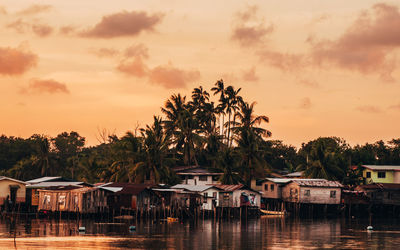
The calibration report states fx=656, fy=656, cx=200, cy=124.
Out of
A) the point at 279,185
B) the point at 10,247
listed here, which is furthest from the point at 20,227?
the point at 279,185

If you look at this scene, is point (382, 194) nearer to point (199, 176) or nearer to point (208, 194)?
point (199, 176)

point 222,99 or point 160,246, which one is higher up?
point 222,99

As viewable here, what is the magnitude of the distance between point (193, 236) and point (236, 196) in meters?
33.1

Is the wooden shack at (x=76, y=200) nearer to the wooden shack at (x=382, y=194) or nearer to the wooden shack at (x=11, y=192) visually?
the wooden shack at (x=11, y=192)

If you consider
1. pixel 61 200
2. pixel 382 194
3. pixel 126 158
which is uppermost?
pixel 126 158

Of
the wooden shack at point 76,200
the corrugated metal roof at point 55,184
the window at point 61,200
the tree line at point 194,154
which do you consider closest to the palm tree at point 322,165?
the tree line at point 194,154

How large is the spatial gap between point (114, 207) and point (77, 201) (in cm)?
529

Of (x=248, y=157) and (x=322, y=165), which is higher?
(x=248, y=157)

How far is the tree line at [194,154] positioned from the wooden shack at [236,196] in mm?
6327

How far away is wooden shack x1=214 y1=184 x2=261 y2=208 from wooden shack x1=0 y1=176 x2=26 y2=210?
27790 millimetres

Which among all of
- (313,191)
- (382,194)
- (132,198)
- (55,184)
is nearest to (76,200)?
(132,198)

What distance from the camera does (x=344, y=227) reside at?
82375mm

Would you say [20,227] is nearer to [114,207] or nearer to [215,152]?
[114,207]

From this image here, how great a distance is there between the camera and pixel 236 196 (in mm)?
96500
